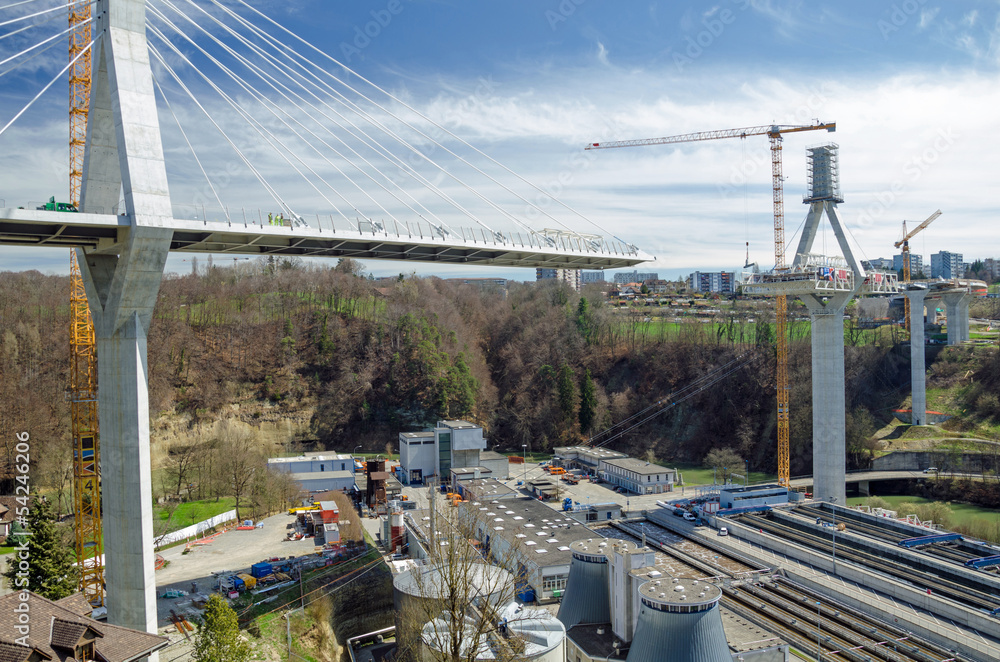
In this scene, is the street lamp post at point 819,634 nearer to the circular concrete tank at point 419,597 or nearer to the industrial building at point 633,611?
the industrial building at point 633,611

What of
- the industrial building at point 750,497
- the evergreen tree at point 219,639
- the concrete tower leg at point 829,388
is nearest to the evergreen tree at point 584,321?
the industrial building at point 750,497

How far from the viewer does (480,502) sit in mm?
27656

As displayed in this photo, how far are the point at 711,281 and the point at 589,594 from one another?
96280 millimetres

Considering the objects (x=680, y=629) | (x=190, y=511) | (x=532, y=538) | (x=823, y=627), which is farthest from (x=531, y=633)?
(x=190, y=511)

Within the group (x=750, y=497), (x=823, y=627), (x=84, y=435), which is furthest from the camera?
(x=750, y=497)

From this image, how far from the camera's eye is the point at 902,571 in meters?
20.6

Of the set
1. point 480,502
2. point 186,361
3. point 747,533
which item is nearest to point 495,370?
point 186,361

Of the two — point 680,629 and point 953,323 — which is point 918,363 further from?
point 680,629

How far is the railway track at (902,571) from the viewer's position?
18406mm

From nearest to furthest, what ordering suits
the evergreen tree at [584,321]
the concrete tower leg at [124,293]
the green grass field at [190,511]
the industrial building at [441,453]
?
the concrete tower leg at [124,293]
the green grass field at [190,511]
the industrial building at [441,453]
the evergreen tree at [584,321]

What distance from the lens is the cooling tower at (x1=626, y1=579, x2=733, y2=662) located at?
45.0 ft

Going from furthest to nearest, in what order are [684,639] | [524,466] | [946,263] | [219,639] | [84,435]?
[946,263]
[524,466]
[84,435]
[684,639]
[219,639]

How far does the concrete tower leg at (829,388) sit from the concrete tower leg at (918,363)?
563 inches

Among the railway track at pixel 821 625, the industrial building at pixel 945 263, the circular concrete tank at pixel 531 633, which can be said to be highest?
A: the industrial building at pixel 945 263
